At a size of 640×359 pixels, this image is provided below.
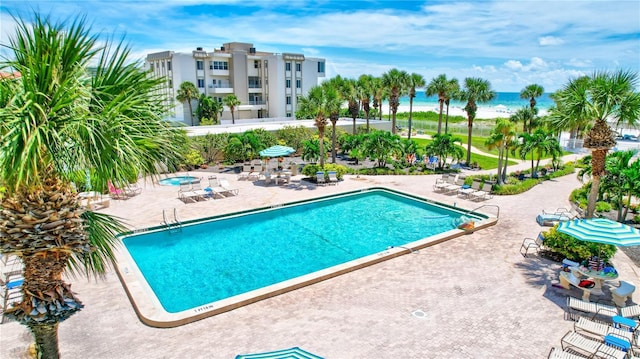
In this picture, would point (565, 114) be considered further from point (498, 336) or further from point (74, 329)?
point (74, 329)

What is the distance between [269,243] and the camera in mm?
16516

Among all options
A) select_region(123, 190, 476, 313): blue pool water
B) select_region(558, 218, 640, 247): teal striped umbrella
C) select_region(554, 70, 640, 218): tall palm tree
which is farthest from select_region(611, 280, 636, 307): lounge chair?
select_region(123, 190, 476, 313): blue pool water

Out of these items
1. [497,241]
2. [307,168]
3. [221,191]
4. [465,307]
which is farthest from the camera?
[307,168]

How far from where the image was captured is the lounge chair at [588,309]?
401 inches

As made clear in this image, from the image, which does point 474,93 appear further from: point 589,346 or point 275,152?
point 589,346

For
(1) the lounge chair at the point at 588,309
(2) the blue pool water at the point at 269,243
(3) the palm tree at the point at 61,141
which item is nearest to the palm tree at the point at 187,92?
(2) the blue pool water at the point at 269,243

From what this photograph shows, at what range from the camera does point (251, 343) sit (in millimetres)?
9250

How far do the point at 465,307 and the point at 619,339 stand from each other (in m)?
3.29

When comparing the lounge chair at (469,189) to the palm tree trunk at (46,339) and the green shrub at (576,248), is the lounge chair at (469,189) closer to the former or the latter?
the green shrub at (576,248)

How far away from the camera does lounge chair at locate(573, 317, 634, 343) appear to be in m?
9.02

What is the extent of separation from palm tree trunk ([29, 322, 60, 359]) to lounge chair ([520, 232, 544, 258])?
540 inches

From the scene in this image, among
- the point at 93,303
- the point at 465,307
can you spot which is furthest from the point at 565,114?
the point at 93,303

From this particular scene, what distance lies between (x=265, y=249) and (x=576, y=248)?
10681 mm

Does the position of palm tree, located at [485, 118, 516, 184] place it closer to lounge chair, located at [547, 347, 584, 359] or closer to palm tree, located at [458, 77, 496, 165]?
palm tree, located at [458, 77, 496, 165]
